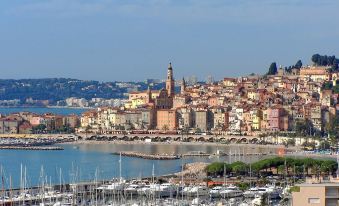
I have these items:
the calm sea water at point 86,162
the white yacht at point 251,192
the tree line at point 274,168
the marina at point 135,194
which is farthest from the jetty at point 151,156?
the white yacht at point 251,192

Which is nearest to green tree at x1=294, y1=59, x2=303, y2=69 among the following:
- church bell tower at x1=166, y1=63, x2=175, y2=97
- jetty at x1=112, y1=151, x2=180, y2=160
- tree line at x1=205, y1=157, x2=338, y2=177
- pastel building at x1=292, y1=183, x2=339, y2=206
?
church bell tower at x1=166, y1=63, x2=175, y2=97

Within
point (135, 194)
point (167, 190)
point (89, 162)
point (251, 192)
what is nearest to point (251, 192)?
point (251, 192)

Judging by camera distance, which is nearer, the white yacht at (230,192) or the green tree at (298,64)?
the white yacht at (230,192)

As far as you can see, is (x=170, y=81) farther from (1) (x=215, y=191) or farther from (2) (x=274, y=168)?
(1) (x=215, y=191)

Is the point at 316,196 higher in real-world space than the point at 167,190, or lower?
higher

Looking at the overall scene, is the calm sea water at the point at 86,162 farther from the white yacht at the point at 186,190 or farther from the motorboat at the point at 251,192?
the motorboat at the point at 251,192

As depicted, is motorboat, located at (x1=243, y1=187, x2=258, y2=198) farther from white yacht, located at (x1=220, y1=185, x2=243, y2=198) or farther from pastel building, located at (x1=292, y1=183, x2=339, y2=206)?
pastel building, located at (x1=292, y1=183, x2=339, y2=206)
